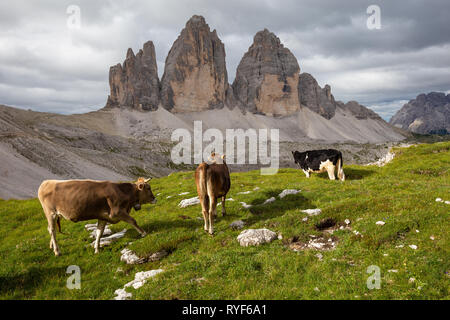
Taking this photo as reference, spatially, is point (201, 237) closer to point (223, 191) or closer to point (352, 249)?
point (223, 191)

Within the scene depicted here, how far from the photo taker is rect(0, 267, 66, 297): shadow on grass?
7.83 m

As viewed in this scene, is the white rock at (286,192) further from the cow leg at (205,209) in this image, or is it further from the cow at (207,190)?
the cow leg at (205,209)

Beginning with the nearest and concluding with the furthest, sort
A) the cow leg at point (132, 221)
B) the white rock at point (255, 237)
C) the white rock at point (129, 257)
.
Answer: the white rock at point (129, 257) → the white rock at point (255, 237) → the cow leg at point (132, 221)

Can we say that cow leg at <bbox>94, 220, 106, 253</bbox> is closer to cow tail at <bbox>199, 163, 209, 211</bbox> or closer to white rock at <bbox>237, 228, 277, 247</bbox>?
cow tail at <bbox>199, 163, 209, 211</bbox>

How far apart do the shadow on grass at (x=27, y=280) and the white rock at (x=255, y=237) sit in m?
6.74

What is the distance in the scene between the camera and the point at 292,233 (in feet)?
32.6

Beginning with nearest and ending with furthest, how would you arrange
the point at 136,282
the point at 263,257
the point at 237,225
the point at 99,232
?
the point at 136,282, the point at 263,257, the point at 99,232, the point at 237,225

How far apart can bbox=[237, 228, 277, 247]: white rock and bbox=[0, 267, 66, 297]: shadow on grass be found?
674 centimetres

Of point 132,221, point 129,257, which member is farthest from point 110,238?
point 129,257

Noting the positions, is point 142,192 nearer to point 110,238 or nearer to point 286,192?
point 110,238

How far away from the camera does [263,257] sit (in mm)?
8375

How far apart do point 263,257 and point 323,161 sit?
1544 cm

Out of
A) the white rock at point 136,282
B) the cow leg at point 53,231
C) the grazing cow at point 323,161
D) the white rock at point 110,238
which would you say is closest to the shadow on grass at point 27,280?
the cow leg at point 53,231

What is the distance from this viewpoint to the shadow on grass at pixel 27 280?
7832 mm
